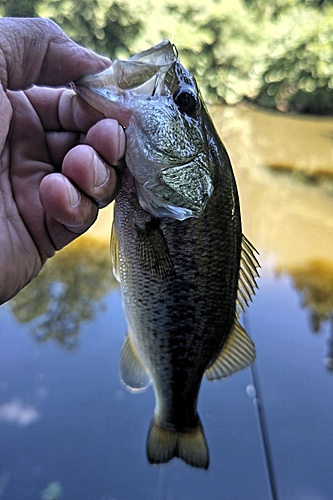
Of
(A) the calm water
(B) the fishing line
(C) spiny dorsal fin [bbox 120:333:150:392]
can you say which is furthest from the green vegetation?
(C) spiny dorsal fin [bbox 120:333:150:392]

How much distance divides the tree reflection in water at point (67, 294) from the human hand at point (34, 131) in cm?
111

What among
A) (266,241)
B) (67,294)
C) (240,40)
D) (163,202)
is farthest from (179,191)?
(240,40)

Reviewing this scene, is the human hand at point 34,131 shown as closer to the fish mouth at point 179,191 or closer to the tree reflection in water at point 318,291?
the fish mouth at point 179,191

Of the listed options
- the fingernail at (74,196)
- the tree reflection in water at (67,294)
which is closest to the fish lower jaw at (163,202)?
the fingernail at (74,196)

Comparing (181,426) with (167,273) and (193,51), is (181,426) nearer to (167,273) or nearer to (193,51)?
(167,273)

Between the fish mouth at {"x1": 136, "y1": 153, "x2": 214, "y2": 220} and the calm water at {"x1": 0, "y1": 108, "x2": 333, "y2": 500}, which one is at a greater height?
the fish mouth at {"x1": 136, "y1": 153, "x2": 214, "y2": 220}

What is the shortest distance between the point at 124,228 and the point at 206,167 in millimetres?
240

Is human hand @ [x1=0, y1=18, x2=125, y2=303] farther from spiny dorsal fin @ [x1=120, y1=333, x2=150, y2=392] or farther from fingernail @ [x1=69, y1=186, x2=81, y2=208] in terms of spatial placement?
spiny dorsal fin @ [x1=120, y1=333, x2=150, y2=392]

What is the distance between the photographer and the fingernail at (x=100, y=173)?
3.16 ft

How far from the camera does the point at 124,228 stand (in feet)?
3.55

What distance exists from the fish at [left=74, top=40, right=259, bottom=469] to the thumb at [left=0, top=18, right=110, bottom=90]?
0.77 ft

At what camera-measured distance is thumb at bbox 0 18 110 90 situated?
1164 mm

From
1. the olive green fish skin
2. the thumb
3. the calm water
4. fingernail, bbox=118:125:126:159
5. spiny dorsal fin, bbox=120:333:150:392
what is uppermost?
the thumb

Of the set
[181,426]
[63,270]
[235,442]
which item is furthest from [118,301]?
[181,426]
